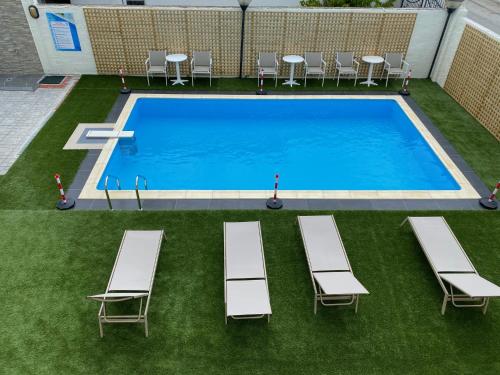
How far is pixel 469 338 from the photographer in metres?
5.94

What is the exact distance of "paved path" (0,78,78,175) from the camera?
32.4 feet

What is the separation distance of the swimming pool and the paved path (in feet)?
7.53

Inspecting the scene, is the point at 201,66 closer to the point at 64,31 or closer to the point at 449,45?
the point at 64,31

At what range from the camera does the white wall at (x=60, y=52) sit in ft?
40.8

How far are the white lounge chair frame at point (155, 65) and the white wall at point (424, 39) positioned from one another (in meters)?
8.77

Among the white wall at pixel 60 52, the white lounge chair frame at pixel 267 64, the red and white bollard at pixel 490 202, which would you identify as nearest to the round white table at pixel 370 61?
the white lounge chair frame at pixel 267 64

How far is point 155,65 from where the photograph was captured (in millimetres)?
13500

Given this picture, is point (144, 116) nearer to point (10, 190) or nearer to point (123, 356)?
point (10, 190)

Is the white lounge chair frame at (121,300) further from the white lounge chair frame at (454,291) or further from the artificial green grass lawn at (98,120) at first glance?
the white lounge chair frame at (454,291)

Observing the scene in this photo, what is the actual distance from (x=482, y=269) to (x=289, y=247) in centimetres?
358

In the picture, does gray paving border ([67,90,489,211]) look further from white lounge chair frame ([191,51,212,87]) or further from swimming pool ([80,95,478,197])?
white lounge chair frame ([191,51,212,87])

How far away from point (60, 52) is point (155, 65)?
327cm

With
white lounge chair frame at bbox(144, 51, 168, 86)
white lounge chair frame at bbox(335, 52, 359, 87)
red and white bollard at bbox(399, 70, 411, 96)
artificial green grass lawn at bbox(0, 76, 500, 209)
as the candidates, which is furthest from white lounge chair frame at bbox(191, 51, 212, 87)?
red and white bollard at bbox(399, 70, 411, 96)

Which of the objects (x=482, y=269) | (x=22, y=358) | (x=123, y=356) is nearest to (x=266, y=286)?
(x=123, y=356)
